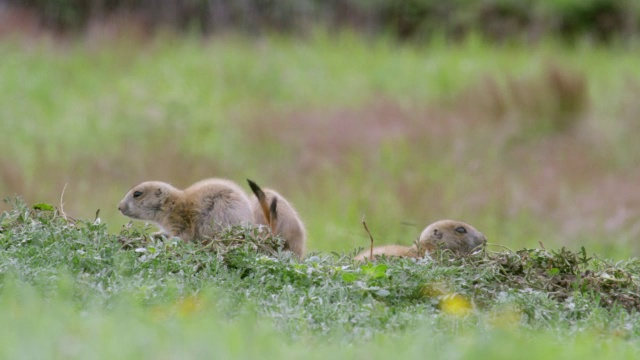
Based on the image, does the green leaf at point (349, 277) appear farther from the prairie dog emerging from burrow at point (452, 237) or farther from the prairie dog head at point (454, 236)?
the prairie dog head at point (454, 236)

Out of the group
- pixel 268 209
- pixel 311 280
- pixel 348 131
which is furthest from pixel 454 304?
pixel 348 131

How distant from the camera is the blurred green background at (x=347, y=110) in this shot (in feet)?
45.9

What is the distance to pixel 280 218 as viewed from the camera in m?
7.68

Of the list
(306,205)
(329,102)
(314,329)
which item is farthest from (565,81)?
(314,329)

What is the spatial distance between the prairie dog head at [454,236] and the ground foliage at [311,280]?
1.47m

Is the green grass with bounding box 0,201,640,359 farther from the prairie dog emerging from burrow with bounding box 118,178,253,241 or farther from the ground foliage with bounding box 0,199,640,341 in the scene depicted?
the prairie dog emerging from burrow with bounding box 118,178,253,241

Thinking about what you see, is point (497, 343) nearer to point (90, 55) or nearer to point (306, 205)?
point (306, 205)

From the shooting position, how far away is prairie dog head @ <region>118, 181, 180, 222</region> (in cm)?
806

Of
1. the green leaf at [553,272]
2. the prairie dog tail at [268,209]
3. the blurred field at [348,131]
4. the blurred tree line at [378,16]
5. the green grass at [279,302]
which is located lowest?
the green grass at [279,302]

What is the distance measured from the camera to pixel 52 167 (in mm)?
15031

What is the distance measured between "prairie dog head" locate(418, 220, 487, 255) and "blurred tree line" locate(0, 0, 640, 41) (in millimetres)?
15226

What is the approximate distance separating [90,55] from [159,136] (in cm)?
457

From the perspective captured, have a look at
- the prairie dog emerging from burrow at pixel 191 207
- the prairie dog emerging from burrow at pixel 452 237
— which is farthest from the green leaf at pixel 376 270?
the prairie dog emerging from burrow at pixel 452 237

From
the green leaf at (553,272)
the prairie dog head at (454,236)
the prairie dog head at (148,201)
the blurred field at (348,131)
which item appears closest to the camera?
the green leaf at (553,272)
